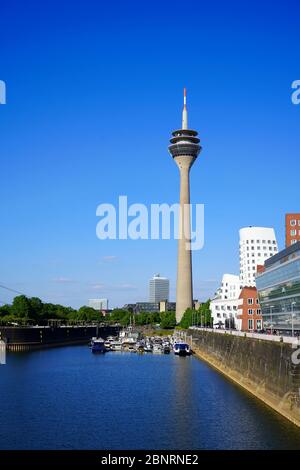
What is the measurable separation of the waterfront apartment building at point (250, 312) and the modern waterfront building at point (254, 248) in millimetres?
56151

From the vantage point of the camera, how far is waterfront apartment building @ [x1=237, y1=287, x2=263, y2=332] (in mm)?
124125

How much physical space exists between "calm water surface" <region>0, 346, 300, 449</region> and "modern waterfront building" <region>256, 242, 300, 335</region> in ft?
50.0

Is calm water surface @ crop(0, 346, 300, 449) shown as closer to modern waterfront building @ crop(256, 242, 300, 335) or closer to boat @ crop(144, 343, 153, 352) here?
modern waterfront building @ crop(256, 242, 300, 335)

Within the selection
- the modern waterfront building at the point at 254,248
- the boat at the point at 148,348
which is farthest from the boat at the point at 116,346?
the modern waterfront building at the point at 254,248

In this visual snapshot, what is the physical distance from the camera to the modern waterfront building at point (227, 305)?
15714 centimetres

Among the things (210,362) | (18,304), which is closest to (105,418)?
(210,362)

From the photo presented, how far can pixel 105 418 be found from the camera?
47.5 meters

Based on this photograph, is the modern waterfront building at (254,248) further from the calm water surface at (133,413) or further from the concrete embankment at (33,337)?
the calm water surface at (133,413)

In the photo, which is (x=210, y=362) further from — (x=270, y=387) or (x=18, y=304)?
(x=18, y=304)

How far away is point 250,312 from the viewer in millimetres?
125688

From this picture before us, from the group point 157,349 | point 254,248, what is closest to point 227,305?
point 254,248

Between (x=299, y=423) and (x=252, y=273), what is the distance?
146m

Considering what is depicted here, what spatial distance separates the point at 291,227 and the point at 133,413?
105 meters

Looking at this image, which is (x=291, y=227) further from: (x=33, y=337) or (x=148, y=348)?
(x=33, y=337)
